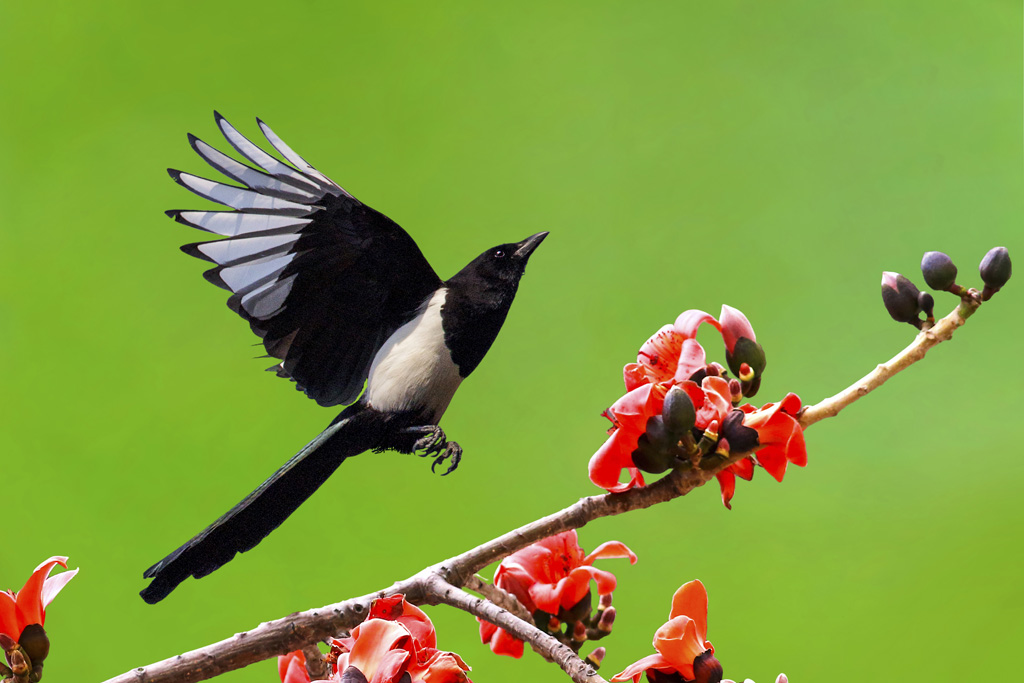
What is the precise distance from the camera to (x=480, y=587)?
0.70m

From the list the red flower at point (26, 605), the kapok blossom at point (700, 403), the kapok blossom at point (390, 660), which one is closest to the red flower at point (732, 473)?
the kapok blossom at point (700, 403)

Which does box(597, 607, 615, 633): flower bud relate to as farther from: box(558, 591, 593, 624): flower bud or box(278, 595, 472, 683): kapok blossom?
box(278, 595, 472, 683): kapok blossom

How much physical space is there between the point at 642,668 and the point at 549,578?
0.18m

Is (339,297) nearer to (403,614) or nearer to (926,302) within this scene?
(403,614)

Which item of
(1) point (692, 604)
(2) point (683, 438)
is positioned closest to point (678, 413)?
(2) point (683, 438)

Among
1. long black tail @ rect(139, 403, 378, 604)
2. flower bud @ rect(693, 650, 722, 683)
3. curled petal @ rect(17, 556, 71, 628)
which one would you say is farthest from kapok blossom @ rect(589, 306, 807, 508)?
curled petal @ rect(17, 556, 71, 628)

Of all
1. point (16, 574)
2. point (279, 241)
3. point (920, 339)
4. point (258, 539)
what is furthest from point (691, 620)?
point (16, 574)

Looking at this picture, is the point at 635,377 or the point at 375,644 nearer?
the point at 375,644

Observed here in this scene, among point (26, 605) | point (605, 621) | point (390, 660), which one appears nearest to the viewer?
point (390, 660)

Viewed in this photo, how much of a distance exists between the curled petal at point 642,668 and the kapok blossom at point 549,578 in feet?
0.40

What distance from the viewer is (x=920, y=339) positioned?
595 mm

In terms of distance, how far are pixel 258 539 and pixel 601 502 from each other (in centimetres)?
30

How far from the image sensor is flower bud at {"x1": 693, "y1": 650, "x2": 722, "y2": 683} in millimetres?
573

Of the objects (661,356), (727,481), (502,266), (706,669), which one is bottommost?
(706,669)
